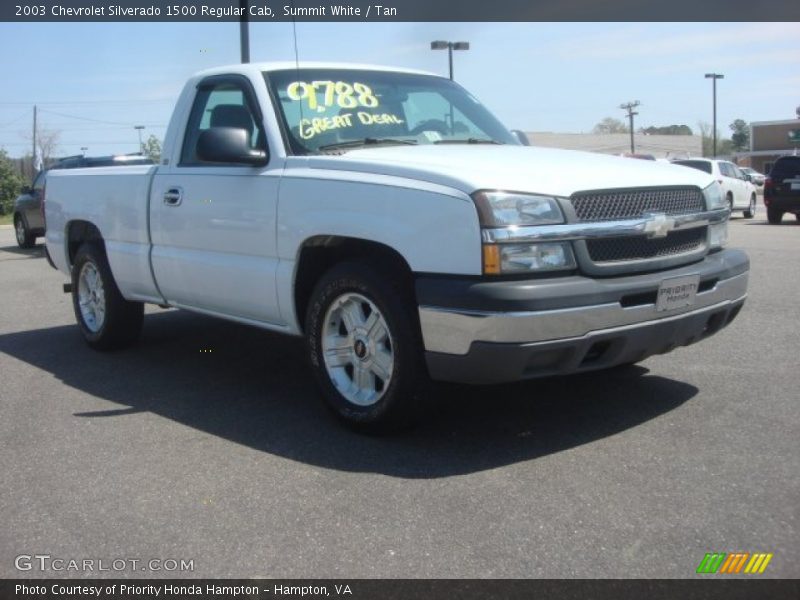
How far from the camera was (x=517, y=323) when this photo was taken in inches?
155

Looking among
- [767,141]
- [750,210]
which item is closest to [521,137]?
[750,210]

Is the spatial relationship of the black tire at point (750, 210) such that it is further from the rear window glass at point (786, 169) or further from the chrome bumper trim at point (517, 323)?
the chrome bumper trim at point (517, 323)

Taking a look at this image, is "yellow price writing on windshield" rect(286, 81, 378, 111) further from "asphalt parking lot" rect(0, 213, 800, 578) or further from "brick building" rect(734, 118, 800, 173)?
"brick building" rect(734, 118, 800, 173)

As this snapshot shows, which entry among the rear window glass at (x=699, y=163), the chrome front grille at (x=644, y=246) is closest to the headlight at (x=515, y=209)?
the chrome front grille at (x=644, y=246)

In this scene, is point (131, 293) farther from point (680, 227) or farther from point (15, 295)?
point (15, 295)

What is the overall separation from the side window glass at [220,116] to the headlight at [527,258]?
1880 mm

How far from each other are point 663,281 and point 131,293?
3.98 metres

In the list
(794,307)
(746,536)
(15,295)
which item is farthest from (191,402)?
(15,295)

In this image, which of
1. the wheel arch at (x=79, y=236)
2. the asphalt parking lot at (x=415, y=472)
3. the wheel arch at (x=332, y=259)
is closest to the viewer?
the asphalt parking lot at (x=415, y=472)

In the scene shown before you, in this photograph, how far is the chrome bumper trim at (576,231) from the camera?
3.98 m

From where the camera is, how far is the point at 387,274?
4.53m

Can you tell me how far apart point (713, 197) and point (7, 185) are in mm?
45138

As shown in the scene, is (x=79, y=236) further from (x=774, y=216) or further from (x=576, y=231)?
(x=774, y=216)
